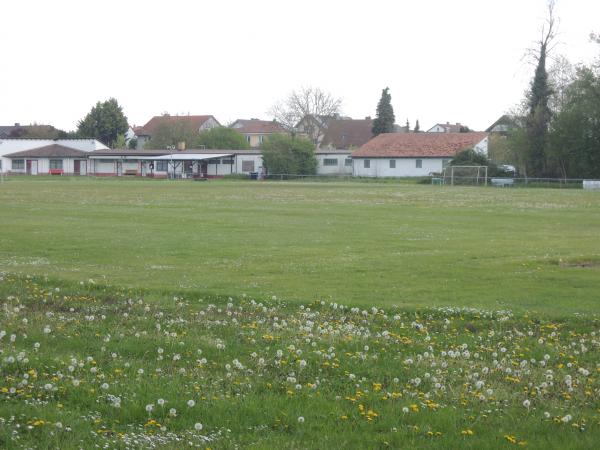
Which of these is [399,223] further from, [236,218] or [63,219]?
[63,219]

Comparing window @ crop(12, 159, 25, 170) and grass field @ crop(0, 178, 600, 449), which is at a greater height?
window @ crop(12, 159, 25, 170)

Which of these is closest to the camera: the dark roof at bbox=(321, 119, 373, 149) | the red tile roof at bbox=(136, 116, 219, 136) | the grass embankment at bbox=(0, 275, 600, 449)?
the grass embankment at bbox=(0, 275, 600, 449)

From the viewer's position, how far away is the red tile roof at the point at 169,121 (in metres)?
140

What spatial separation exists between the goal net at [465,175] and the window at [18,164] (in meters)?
71.6

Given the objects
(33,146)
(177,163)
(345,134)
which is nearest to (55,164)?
(33,146)

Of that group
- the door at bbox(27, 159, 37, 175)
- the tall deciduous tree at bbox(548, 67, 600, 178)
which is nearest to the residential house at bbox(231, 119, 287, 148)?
the door at bbox(27, 159, 37, 175)

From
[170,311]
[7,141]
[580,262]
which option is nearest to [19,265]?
[170,311]

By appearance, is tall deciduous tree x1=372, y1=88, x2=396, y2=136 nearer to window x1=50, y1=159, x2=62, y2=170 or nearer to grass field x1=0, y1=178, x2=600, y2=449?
window x1=50, y1=159, x2=62, y2=170

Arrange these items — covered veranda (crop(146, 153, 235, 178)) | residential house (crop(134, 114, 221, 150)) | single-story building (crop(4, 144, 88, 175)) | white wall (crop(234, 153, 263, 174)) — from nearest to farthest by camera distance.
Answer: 1. covered veranda (crop(146, 153, 235, 178))
2. white wall (crop(234, 153, 263, 174))
3. single-story building (crop(4, 144, 88, 175))
4. residential house (crop(134, 114, 221, 150))

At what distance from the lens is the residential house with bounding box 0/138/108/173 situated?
395 ft

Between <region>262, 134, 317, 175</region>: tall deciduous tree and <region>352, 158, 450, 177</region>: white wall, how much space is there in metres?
7.57

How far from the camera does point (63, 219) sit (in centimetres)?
3203

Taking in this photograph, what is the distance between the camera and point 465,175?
86.9 m

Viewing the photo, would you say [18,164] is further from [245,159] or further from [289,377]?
[289,377]
